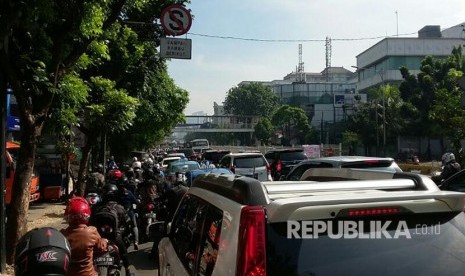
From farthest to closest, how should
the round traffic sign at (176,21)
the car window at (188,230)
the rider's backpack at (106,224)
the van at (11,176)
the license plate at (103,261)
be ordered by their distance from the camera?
the van at (11,176)
the round traffic sign at (176,21)
the rider's backpack at (106,224)
the license plate at (103,261)
the car window at (188,230)

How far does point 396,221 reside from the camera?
2.60m

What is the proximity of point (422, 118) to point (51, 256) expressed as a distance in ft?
159

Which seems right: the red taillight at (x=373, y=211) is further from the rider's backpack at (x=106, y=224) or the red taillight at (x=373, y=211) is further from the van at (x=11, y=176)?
the van at (x=11, y=176)

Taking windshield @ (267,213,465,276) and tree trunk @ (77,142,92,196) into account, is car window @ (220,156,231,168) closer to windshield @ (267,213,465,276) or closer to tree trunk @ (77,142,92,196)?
tree trunk @ (77,142,92,196)

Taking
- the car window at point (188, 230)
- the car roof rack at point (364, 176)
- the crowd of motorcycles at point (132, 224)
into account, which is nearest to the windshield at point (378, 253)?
the car roof rack at point (364, 176)

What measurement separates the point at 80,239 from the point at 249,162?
12.5m

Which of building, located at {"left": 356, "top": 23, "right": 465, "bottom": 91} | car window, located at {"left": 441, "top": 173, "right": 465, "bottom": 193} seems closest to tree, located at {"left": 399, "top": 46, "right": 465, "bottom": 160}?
building, located at {"left": 356, "top": 23, "right": 465, "bottom": 91}

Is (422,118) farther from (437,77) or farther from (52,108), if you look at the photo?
(52,108)

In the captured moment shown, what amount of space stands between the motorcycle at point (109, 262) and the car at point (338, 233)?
2859mm

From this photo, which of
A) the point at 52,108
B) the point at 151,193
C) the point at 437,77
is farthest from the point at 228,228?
the point at 437,77

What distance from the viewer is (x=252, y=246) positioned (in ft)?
8.00

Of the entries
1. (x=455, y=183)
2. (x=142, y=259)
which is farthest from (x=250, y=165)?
(x=455, y=183)

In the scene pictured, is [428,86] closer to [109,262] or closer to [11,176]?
[11,176]

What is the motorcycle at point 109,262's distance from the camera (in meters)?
5.38
